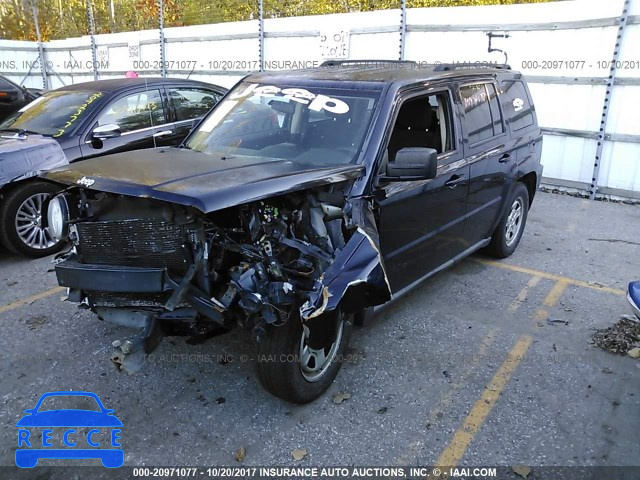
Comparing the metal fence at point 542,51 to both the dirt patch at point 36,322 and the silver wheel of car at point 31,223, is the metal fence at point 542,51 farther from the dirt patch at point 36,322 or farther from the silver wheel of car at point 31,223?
the dirt patch at point 36,322

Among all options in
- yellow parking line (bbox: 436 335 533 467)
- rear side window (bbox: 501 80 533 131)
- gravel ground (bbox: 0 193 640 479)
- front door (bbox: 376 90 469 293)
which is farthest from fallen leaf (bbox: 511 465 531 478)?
rear side window (bbox: 501 80 533 131)

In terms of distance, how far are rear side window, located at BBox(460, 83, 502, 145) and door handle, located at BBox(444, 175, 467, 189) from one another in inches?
13.8

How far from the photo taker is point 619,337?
4.11m

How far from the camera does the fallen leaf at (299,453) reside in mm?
2857

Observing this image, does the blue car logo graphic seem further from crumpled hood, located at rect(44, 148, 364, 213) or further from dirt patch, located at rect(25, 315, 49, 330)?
crumpled hood, located at rect(44, 148, 364, 213)

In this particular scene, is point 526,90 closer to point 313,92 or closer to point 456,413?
point 313,92

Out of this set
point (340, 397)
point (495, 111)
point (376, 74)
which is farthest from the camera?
point (495, 111)

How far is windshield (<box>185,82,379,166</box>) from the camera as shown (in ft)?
11.8

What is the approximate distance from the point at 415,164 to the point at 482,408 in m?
1.61

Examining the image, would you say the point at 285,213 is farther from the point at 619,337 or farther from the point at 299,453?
the point at 619,337

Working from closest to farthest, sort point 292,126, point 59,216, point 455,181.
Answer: point 59,216
point 292,126
point 455,181

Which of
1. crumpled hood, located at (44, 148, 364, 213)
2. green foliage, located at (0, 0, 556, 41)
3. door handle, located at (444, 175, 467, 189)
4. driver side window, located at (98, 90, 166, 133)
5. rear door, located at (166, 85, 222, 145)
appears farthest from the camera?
green foliage, located at (0, 0, 556, 41)

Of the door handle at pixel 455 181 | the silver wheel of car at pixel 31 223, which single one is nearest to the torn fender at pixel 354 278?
the door handle at pixel 455 181

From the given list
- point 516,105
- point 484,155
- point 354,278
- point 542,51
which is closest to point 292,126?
point 354,278
